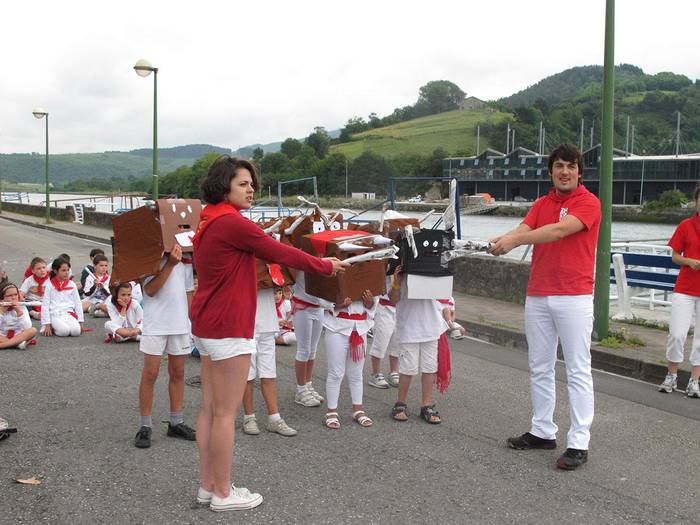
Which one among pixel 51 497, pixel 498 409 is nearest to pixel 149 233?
pixel 51 497

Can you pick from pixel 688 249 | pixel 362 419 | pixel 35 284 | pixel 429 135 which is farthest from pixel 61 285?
pixel 429 135

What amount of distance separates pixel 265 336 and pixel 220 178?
1995 mm

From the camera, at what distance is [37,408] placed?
6.13m

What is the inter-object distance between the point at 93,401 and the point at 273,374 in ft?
6.34

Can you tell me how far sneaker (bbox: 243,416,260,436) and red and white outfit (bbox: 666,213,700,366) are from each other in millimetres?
4239

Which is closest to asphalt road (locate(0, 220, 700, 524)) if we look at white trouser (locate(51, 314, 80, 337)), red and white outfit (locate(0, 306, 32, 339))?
red and white outfit (locate(0, 306, 32, 339))

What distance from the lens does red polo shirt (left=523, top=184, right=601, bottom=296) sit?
4867mm

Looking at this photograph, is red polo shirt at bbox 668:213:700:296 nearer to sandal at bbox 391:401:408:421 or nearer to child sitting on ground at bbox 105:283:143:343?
sandal at bbox 391:401:408:421

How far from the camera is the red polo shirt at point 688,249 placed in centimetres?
683

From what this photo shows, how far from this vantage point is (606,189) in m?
8.95

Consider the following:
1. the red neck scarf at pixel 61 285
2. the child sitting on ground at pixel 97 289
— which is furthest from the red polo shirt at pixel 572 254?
the child sitting on ground at pixel 97 289

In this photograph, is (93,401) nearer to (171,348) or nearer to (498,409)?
(171,348)

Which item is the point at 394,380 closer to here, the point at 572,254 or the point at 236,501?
the point at 572,254

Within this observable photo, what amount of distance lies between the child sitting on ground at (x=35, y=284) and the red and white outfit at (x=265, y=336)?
5.84m
